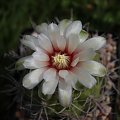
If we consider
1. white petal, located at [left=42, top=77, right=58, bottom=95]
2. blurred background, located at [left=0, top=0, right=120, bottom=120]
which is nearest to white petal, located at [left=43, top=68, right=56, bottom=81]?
white petal, located at [left=42, top=77, right=58, bottom=95]

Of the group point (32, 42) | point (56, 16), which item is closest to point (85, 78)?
point (32, 42)

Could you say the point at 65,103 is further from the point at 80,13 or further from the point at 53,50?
the point at 80,13

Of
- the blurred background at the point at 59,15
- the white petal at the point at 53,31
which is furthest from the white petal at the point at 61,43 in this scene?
the blurred background at the point at 59,15

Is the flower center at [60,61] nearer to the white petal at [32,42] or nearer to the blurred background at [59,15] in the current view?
the white petal at [32,42]

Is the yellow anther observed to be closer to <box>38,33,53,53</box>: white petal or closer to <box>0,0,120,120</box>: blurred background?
<box>38,33,53,53</box>: white petal

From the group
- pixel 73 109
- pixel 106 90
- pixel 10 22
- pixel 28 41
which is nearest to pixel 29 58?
pixel 28 41
